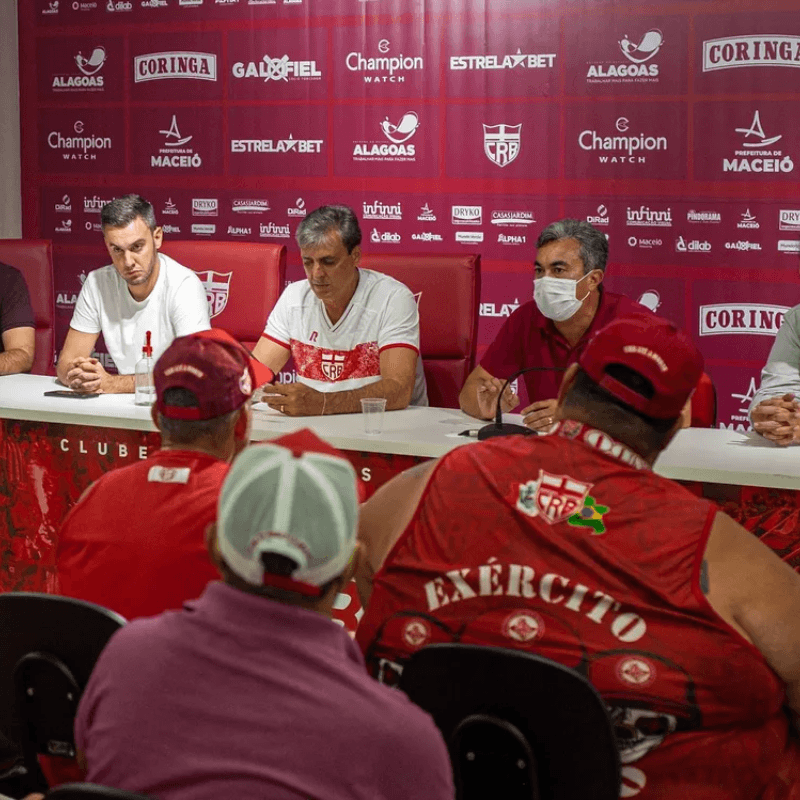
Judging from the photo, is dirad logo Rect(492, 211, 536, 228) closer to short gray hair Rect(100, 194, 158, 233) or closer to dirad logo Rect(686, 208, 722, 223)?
dirad logo Rect(686, 208, 722, 223)

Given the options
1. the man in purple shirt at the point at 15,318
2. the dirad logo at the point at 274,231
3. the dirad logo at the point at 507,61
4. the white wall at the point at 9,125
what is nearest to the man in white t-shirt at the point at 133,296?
the man in purple shirt at the point at 15,318

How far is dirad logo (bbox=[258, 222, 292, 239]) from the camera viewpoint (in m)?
5.07

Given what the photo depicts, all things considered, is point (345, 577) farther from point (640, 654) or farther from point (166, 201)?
point (166, 201)

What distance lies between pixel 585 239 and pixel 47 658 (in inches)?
83.8

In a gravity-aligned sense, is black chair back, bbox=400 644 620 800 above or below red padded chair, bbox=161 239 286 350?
below

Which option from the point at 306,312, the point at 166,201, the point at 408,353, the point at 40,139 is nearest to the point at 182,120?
the point at 166,201

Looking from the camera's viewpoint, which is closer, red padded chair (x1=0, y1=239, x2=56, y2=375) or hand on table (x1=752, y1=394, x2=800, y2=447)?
hand on table (x1=752, y1=394, x2=800, y2=447)

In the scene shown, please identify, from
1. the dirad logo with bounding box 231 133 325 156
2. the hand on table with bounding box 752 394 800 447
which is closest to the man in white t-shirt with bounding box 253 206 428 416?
the hand on table with bounding box 752 394 800 447

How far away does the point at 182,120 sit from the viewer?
5184 millimetres

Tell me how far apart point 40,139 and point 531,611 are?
482 cm

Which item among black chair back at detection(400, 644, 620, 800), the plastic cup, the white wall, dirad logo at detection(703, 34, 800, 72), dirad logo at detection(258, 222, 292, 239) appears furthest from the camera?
the white wall

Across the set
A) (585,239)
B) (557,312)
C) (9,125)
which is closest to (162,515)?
(557,312)

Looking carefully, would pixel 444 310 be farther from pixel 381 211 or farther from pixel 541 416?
pixel 381 211

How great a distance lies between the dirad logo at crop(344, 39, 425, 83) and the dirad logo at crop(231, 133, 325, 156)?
1.17ft
